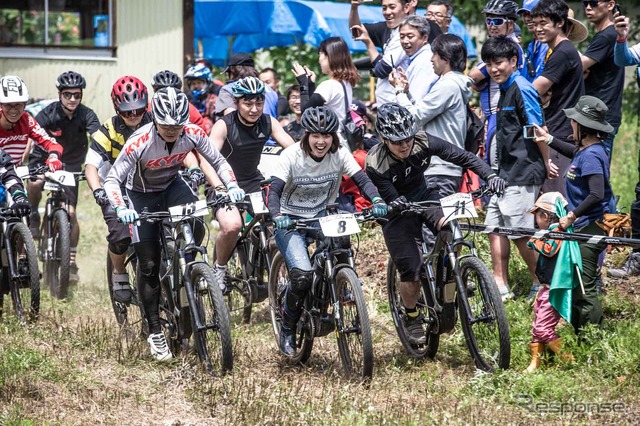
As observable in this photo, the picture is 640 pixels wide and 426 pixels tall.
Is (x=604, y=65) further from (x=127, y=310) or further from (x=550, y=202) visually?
(x=127, y=310)

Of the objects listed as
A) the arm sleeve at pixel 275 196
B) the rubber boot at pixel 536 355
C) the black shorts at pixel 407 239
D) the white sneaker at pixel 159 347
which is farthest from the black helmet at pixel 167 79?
the rubber boot at pixel 536 355

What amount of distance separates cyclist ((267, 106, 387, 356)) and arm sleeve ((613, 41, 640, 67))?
9.10 feet

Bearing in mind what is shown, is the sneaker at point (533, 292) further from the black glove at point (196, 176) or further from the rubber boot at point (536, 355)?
the black glove at point (196, 176)

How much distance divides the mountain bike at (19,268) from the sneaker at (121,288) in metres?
0.66

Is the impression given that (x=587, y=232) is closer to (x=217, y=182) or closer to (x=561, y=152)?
(x=561, y=152)

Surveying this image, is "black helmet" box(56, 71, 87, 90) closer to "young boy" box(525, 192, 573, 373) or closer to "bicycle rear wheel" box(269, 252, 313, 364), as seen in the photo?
"bicycle rear wheel" box(269, 252, 313, 364)

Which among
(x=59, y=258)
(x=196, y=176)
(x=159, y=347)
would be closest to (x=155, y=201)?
(x=196, y=176)

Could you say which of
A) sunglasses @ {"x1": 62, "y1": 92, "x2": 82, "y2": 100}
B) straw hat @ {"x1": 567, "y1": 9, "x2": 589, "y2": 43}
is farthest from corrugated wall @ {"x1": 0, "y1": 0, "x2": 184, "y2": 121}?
straw hat @ {"x1": 567, "y1": 9, "x2": 589, "y2": 43}

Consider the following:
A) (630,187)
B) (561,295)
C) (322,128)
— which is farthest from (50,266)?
(630,187)

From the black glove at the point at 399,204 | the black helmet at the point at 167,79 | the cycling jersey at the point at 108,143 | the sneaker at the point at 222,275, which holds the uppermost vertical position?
the black helmet at the point at 167,79

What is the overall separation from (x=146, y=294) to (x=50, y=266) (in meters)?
2.91

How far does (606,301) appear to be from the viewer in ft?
25.9

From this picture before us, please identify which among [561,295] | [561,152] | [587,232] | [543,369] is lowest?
[543,369]

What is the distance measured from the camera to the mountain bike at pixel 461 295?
21.0 ft
